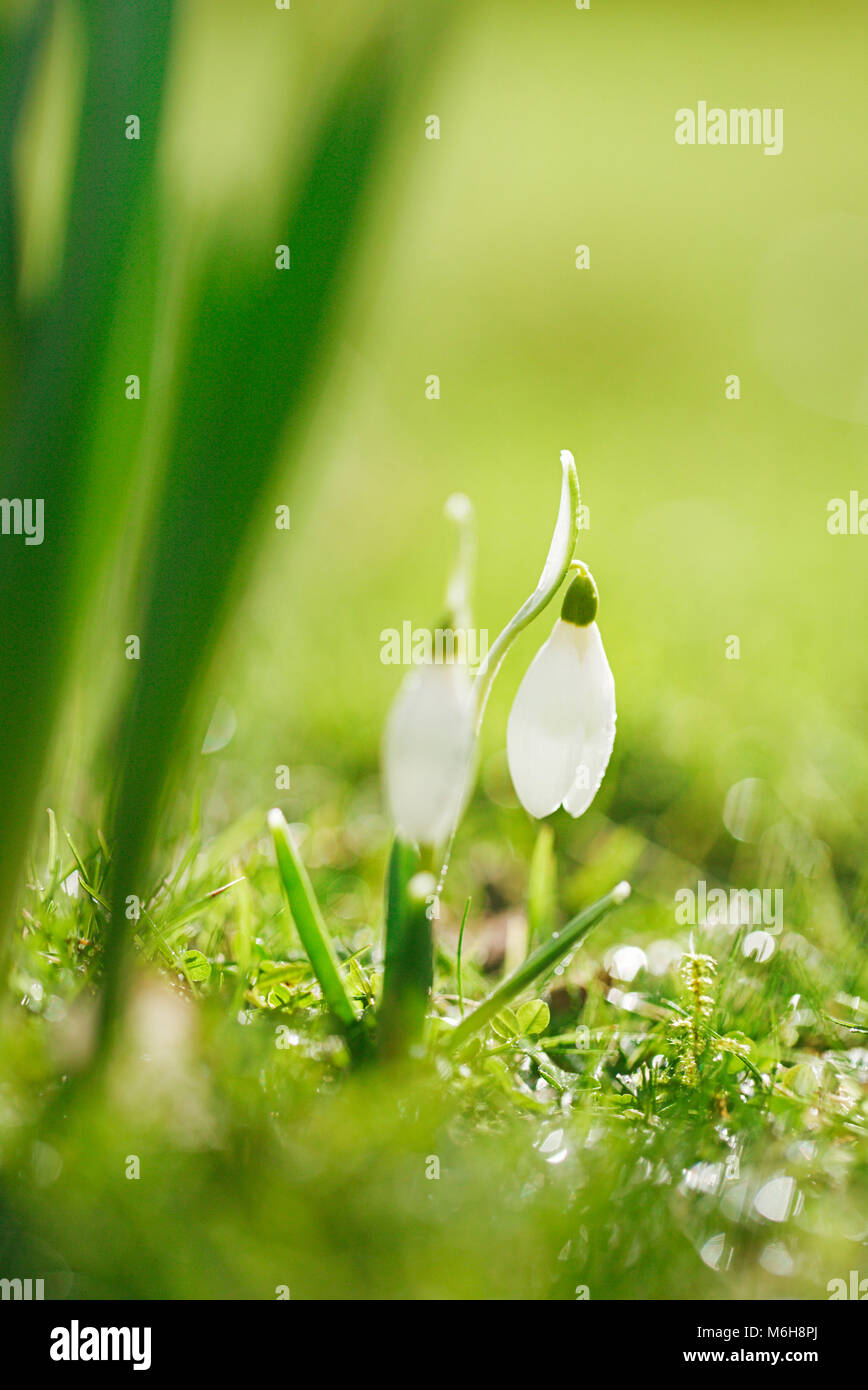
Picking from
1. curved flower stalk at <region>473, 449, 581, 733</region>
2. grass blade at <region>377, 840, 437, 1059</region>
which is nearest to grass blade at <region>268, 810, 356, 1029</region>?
grass blade at <region>377, 840, 437, 1059</region>

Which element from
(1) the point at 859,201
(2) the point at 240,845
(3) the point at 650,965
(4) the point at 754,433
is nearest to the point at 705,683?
(3) the point at 650,965

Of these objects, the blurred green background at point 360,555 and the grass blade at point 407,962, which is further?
the grass blade at point 407,962

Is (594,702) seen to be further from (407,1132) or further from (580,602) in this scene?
(407,1132)

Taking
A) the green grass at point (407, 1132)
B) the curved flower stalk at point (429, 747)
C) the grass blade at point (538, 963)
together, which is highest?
the curved flower stalk at point (429, 747)

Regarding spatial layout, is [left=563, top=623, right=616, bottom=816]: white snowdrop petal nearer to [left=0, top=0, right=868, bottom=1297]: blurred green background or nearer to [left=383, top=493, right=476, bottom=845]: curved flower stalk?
[left=383, top=493, right=476, bottom=845]: curved flower stalk

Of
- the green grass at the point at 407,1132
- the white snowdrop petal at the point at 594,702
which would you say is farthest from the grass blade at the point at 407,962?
the white snowdrop petal at the point at 594,702

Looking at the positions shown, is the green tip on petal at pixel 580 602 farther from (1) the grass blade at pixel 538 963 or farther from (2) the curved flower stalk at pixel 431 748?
(1) the grass blade at pixel 538 963

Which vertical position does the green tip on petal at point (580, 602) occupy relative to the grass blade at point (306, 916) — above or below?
above

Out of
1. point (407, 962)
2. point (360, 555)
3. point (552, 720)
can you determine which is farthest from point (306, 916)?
point (360, 555)
